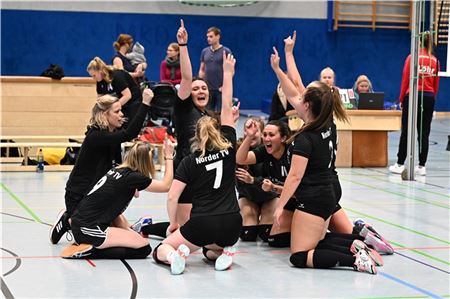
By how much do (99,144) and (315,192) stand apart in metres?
1.71

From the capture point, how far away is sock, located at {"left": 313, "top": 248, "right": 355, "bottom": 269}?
534cm

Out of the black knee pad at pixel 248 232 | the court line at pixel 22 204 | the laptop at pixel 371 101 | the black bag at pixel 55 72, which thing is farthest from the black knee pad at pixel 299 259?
the black bag at pixel 55 72

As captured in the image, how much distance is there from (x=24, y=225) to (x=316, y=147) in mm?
2918

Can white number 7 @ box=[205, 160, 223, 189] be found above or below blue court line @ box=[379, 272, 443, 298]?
above

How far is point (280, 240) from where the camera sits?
19.9 ft

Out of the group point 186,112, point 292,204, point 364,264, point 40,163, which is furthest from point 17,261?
point 40,163

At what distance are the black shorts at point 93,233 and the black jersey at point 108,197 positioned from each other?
3 cm

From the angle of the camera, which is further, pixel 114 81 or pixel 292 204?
pixel 114 81

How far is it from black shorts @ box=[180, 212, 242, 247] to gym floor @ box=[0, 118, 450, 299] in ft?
0.69

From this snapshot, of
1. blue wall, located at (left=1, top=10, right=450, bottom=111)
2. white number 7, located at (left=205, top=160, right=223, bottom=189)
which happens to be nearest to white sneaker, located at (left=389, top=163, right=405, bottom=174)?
white number 7, located at (left=205, top=160, right=223, bottom=189)

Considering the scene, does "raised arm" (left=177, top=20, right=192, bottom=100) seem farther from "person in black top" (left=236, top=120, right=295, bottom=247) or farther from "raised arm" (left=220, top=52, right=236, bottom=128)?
"person in black top" (left=236, top=120, right=295, bottom=247)

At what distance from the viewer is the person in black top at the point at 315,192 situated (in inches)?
211

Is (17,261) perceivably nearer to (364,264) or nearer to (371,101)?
(364,264)

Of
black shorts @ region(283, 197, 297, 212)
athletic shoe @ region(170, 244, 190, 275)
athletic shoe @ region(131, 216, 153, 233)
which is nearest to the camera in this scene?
athletic shoe @ region(170, 244, 190, 275)
